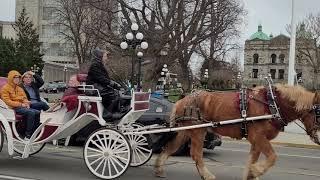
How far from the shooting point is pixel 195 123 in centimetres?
971

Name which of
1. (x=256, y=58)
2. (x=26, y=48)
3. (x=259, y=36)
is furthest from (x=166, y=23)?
(x=259, y=36)

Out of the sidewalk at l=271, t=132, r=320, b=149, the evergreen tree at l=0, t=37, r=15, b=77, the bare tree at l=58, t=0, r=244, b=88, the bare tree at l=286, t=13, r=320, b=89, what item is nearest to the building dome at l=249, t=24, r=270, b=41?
the bare tree at l=286, t=13, r=320, b=89

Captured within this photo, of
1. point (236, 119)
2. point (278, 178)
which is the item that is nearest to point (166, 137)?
point (236, 119)

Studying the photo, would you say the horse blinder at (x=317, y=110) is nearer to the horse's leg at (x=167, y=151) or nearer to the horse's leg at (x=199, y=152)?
the horse's leg at (x=199, y=152)

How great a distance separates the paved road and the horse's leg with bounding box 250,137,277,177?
4.22ft

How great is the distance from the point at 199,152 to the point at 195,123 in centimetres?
55

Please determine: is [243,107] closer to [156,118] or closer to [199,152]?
[199,152]

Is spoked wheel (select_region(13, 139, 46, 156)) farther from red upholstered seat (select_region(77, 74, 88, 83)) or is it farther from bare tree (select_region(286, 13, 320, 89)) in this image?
bare tree (select_region(286, 13, 320, 89))

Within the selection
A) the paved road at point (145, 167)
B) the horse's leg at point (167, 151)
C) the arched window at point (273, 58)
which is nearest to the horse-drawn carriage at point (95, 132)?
the paved road at point (145, 167)

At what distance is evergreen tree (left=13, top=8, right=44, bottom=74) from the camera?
74375mm

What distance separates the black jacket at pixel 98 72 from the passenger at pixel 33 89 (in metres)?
1.62

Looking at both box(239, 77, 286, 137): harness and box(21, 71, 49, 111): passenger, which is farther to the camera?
box(21, 71, 49, 111): passenger

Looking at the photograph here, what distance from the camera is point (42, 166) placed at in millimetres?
10656

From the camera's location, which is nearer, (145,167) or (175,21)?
(145,167)
